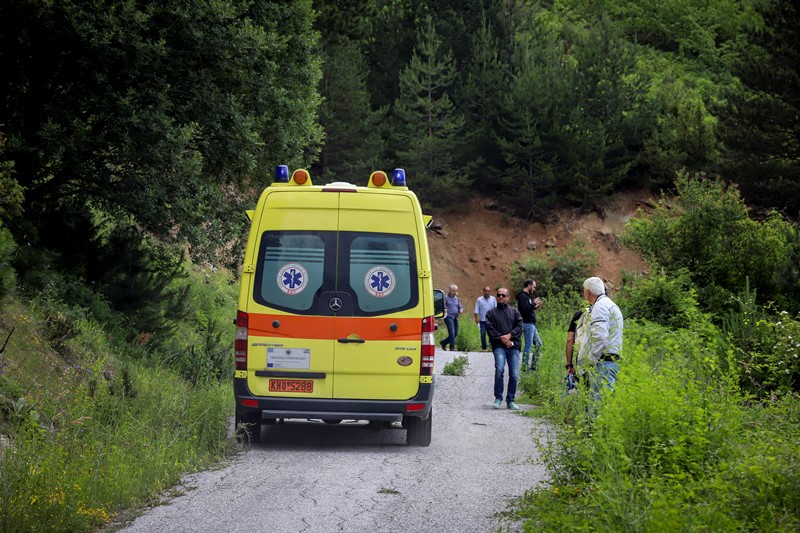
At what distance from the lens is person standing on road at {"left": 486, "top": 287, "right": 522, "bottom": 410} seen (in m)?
15.5

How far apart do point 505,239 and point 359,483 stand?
137 feet

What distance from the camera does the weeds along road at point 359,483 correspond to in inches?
295

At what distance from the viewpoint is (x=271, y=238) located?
11094 mm

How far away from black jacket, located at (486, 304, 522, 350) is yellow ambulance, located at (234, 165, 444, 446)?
4472 millimetres

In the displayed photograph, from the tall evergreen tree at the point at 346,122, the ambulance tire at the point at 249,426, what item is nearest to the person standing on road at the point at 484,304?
the ambulance tire at the point at 249,426

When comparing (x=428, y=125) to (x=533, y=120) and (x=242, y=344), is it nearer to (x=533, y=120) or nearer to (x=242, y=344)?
(x=533, y=120)

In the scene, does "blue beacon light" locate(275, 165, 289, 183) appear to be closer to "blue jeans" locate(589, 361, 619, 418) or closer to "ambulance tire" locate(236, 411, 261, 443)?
"ambulance tire" locate(236, 411, 261, 443)

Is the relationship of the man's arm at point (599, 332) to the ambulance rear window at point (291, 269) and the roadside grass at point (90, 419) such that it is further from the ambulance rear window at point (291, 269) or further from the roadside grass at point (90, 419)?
the roadside grass at point (90, 419)

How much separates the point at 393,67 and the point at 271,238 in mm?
40449

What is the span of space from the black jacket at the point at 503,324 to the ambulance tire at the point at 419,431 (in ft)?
13.5

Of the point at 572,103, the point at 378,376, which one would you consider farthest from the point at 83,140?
the point at 572,103

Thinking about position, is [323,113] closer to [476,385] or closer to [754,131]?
[754,131]

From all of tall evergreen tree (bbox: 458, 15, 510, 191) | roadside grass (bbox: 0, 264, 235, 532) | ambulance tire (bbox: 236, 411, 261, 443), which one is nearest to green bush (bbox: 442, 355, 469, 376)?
roadside grass (bbox: 0, 264, 235, 532)

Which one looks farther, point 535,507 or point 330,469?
point 330,469
